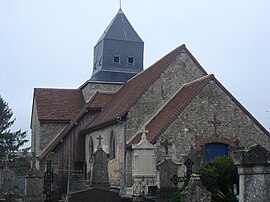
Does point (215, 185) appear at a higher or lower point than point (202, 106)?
lower

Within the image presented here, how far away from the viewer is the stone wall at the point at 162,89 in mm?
24141

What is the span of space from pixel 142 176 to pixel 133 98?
186 inches

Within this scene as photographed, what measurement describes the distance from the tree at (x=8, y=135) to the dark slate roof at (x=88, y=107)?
23.2m

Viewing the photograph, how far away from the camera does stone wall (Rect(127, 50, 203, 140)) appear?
24.1 metres

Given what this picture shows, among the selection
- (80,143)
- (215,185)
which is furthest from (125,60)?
(215,185)

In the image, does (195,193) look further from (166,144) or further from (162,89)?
(162,89)

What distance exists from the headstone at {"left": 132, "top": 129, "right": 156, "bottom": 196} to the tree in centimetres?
3372

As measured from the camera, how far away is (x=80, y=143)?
29953 millimetres

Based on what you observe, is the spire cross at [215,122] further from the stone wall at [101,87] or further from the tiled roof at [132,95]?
the stone wall at [101,87]

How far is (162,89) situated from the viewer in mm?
25016

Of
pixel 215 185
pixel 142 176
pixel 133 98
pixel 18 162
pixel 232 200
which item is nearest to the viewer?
pixel 232 200

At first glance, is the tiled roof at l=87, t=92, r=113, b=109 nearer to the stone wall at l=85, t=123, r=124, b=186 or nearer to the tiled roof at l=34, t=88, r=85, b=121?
the tiled roof at l=34, t=88, r=85, b=121

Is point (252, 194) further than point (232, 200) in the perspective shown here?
No

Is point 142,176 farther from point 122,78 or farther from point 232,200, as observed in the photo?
point 122,78
